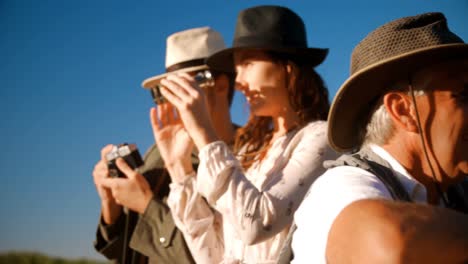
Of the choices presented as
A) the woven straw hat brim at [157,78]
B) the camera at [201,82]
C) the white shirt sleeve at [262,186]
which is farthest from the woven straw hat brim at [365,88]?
the woven straw hat brim at [157,78]

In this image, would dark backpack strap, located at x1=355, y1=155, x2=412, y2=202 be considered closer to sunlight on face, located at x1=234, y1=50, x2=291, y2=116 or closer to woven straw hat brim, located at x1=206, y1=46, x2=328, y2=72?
sunlight on face, located at x1=234, y1=50, x2=291, y2=116

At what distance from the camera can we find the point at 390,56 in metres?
1.90

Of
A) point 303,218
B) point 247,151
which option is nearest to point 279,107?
point 247,151

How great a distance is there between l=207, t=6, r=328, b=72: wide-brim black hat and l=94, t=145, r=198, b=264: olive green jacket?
774mm

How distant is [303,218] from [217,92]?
2039 mm

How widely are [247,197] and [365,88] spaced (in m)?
0.78

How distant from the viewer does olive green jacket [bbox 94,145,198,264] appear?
3.06 meters

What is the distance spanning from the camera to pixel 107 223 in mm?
3590

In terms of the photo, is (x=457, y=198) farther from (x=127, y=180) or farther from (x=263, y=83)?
(x=127, y=180)

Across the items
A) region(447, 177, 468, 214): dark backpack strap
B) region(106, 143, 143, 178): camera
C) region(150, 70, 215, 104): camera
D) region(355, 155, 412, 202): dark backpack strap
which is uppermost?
region(150, 70, 215, 104): camera

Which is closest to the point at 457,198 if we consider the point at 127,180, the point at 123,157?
the point at 127,180

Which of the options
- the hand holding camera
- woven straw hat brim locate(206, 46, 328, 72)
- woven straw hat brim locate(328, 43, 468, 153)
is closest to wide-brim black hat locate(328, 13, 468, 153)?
woven straw hat brim locate(328, 43, 468, 153)

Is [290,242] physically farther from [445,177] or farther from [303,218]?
[445,177]

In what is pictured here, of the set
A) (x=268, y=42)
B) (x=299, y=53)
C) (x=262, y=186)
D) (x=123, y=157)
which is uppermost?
(x=268, y=42)
